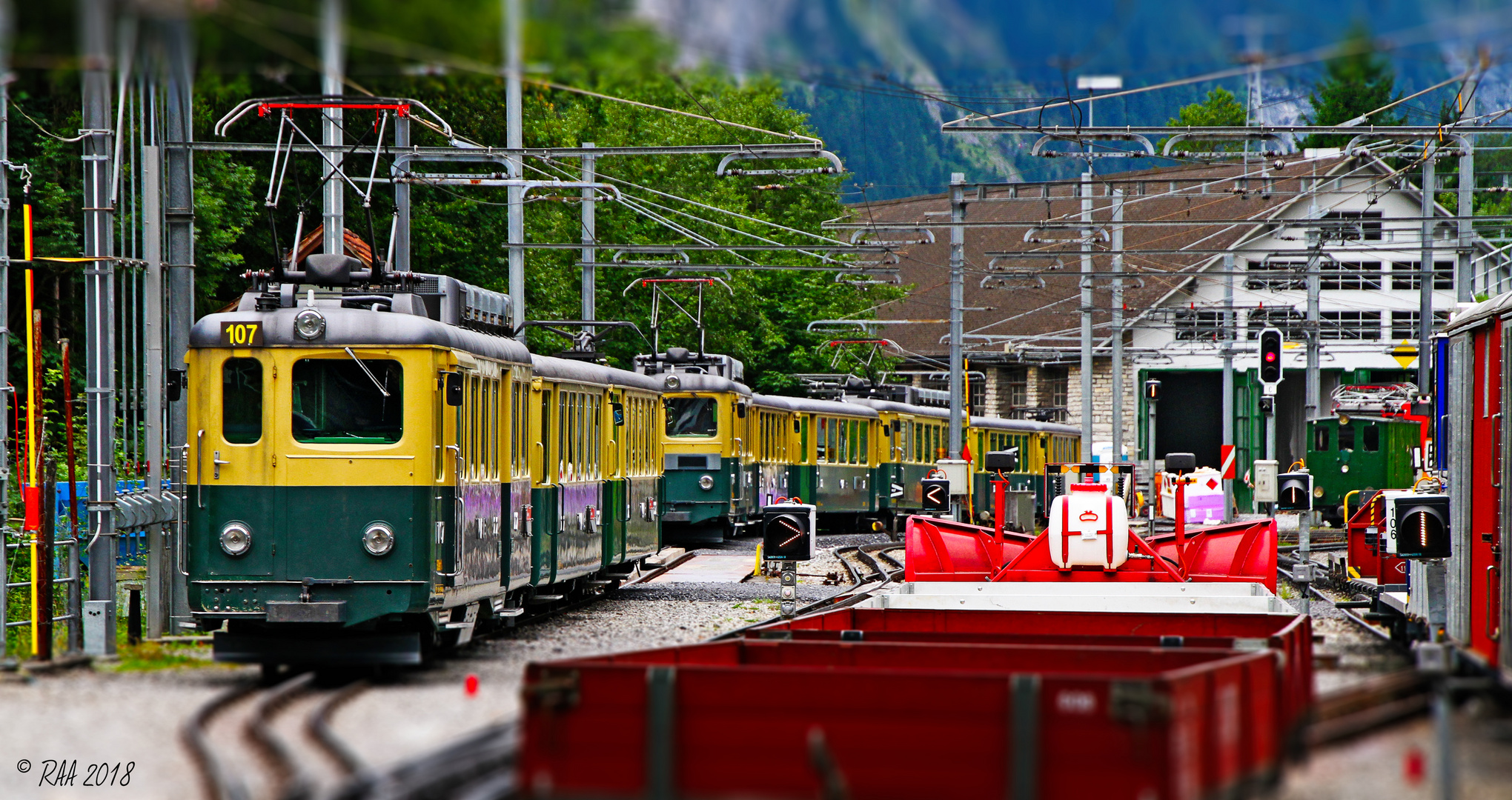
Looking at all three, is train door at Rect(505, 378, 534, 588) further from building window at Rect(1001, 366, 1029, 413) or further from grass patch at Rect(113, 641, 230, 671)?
building window at Rect(1001, 366, 1029, 413)

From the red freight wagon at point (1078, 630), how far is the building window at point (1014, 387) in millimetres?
55533

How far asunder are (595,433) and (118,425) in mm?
10962

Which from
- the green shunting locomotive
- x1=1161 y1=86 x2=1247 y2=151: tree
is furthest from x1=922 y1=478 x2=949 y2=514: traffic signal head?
x1=1161 y1=86 x2=1247 y2=151: tree

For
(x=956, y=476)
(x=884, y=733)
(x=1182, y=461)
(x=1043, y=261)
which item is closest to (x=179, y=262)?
(x=884, y=733)

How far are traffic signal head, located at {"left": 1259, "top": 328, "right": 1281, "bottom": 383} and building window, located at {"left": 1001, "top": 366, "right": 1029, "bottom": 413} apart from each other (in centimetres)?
4313

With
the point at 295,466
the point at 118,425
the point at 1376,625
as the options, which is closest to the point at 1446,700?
the point at 295,466

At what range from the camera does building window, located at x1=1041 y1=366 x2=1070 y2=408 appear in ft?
221

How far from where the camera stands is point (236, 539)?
494 inches

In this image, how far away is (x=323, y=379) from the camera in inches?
504

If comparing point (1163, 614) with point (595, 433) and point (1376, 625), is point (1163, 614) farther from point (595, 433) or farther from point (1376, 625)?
point (595, 433)

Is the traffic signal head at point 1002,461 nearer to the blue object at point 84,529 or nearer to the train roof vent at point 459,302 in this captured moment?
the train roof vent at point 459,302

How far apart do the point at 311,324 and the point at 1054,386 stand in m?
Answer: 57.3

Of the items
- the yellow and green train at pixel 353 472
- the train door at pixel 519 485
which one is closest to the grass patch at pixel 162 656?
the yellow and green train at pixel 353 472

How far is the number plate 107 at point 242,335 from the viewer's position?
12680 mm
